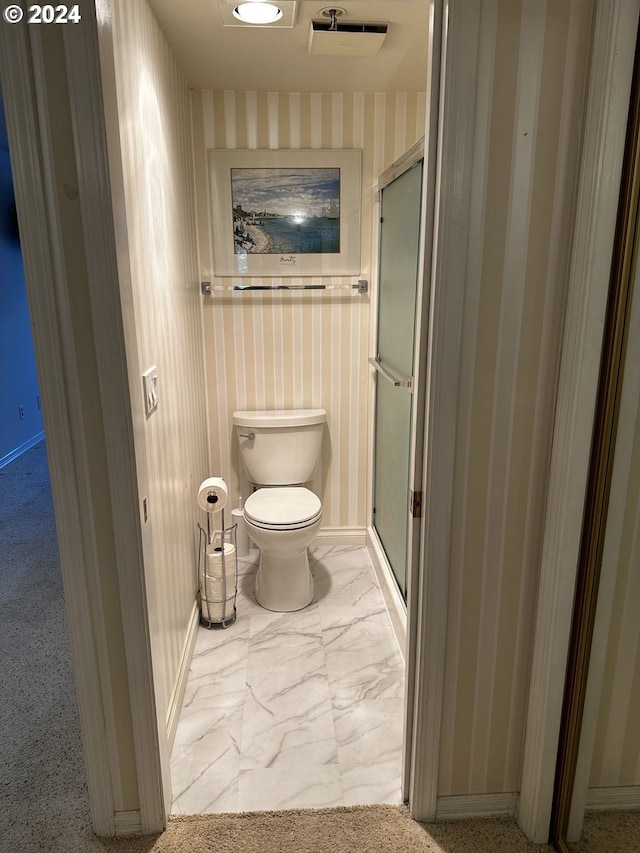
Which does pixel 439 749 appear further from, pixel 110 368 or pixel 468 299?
pixel 110 368

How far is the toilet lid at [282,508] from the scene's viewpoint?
8.14 ft

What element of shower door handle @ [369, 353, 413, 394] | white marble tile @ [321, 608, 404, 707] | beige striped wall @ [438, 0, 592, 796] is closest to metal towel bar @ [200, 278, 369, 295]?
shower door handle @ [369, 353, 413, 394]

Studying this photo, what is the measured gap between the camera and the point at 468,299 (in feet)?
4.28

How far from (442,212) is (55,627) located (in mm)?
2297

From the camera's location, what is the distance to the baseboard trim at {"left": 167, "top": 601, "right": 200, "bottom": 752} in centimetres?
191

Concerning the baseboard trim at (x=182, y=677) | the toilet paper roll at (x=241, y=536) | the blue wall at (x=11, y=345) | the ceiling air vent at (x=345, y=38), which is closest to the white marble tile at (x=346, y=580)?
the toilet paper roll at (x=241, y=536)

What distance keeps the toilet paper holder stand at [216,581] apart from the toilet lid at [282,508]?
6.6 inches

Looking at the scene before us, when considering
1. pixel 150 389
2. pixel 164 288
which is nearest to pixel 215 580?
pixel 150 389

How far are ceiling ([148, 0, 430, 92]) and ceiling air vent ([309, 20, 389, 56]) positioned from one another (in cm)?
2

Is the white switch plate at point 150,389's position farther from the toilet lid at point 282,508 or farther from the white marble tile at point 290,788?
the white marble tile at point 290,788

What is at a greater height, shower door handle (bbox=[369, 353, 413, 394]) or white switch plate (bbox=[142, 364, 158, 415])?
white switch plate (bbox=[142, 364, 158, 415])

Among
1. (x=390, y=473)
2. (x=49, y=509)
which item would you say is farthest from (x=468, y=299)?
(x=49, y=509)

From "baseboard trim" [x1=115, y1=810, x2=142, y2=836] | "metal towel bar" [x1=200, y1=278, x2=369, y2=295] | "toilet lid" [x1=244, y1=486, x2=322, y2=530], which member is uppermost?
"metal towel bar" [x1=200, y1=278, x2=369, y2=295]

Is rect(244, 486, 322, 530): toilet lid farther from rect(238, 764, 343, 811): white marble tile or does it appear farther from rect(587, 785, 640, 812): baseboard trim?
rect(587, 785, 640, 812): baseboard trim
